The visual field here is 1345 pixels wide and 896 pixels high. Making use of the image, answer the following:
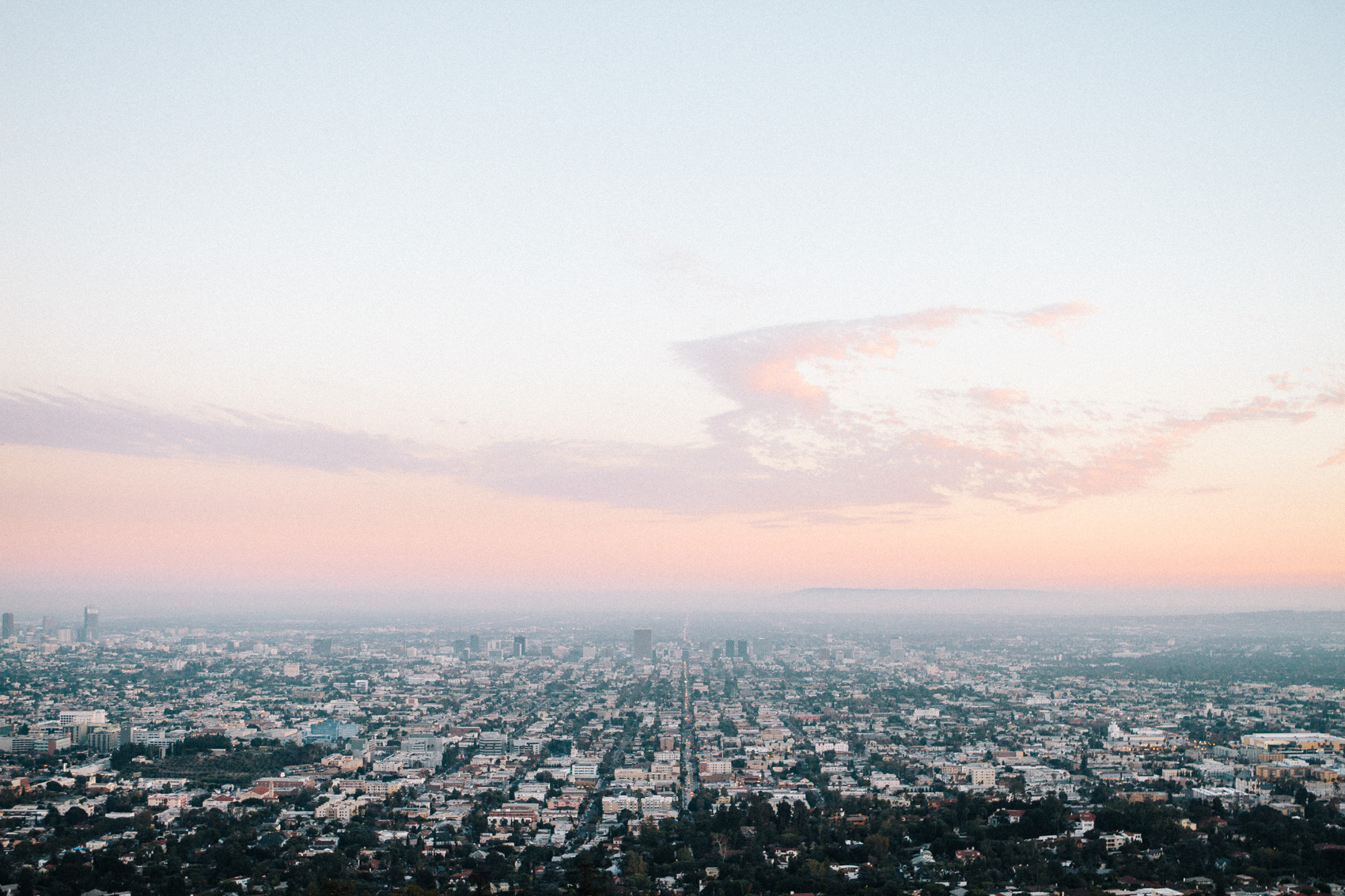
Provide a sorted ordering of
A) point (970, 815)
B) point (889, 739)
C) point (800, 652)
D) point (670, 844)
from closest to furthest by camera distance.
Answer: point (670, 844), point (970, 815), point (889, 739), point (800, 652)

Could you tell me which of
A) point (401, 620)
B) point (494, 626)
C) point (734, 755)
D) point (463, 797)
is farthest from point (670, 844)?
point (401, 620)

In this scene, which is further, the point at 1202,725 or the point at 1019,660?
the point at 1019,660

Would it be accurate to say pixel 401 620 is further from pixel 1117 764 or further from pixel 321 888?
pixel 321 888

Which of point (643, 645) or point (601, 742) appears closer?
point (601, 742)

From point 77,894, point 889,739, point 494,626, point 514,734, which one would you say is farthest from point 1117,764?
point 494,626

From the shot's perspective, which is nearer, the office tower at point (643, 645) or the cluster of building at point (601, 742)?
the cluster of building at point (601, 742)

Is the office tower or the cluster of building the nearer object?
the cluster of building

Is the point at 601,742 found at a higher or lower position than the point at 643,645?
lower

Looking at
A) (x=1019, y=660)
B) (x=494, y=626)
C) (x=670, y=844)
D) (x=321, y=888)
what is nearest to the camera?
(x=321, y=888)
